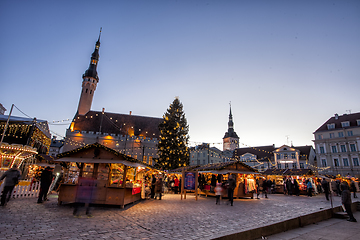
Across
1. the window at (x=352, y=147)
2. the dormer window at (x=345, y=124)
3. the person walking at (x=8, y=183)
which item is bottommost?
the person walking at (x=8, y=183)

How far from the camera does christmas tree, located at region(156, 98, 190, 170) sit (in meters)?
24.6

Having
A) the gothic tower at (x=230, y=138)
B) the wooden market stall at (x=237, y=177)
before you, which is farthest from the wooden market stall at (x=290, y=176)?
the gothic tower at (x=230, y=138)

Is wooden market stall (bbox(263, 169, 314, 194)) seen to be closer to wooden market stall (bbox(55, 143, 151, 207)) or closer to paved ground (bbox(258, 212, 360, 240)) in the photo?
paved ground (bbox(258, 212, 360, 240))

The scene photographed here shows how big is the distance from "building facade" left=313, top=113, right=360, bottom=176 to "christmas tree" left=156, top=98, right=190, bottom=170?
1075 inches

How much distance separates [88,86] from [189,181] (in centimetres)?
3870

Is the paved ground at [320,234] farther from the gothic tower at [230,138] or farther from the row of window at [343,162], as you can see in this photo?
the gothic tower at [230,138]

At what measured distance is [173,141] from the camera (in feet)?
83.1

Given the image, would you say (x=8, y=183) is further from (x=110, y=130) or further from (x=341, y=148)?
(x=341, y=148)

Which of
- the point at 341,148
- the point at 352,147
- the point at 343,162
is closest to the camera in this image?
the point at 352,147

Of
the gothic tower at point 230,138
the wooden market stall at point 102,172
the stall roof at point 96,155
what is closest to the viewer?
the wooden market stall at point 102,172

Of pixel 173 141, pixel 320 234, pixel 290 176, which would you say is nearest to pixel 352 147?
pixel 290 176

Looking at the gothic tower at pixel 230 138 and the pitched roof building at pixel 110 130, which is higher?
the gothic tower at pixel 230 138

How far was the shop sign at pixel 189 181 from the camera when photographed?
43.3ft

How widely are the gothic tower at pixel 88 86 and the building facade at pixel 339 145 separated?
48373mm
